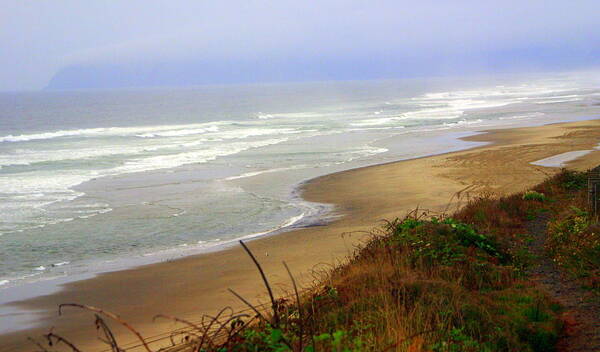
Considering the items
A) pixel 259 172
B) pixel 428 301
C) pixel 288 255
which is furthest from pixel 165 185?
pixel 428 301

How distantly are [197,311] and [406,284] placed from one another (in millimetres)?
5514

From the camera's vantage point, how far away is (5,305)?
1285cm

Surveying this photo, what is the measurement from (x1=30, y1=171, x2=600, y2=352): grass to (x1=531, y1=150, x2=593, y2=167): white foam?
18230mm

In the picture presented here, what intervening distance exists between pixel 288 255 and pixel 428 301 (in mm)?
8882

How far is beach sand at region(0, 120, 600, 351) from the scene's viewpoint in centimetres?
1166

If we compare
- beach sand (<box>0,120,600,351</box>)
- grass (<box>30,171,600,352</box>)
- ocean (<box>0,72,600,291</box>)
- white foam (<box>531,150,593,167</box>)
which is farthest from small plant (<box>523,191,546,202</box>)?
white foam (<box>531,150,593,167</box>)

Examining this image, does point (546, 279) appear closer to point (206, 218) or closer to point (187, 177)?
point (206, 218)

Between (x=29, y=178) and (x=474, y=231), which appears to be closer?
(x=474, y=231)

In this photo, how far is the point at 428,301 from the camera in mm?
6652

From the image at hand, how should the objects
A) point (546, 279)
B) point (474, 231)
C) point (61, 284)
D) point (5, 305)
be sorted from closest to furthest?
point (546, 279) < point (474, 231) < point (5, 305) < point (61, 284)

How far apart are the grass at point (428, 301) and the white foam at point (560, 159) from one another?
18.2 metres

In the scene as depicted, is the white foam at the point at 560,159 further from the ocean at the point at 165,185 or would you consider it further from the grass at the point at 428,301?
the grass at the point at 428,301

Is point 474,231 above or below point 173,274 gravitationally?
above

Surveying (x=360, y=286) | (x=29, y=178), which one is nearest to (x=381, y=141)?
(x=29, y=178)
